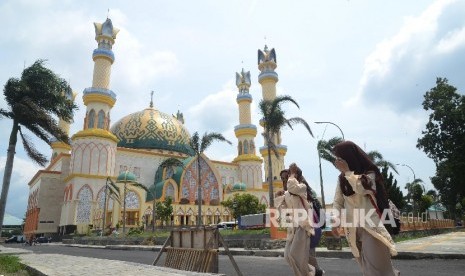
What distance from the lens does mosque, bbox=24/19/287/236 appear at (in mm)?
34750

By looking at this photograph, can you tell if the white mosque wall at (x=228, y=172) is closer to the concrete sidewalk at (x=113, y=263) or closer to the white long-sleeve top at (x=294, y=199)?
the concrete sidewalk at (x=113, y=263)

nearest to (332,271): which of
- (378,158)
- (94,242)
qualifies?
(94,242)

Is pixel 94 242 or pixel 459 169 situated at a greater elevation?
pixel 459 169

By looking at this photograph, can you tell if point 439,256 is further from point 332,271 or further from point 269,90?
point 269,90

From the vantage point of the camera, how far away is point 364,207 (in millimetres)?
3594

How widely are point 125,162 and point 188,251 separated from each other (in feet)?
121

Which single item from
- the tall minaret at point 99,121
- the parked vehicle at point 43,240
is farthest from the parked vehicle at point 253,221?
the parked vehicle at point 43,240

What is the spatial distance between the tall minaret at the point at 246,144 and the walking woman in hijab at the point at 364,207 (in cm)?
4254

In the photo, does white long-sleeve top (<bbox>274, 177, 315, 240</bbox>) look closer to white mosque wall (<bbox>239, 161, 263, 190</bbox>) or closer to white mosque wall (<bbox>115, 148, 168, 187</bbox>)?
white mosque wall (<bbox>115, 148, 168, 187</bbox>)

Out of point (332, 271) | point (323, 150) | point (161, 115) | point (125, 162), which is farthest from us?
point (161, 115)

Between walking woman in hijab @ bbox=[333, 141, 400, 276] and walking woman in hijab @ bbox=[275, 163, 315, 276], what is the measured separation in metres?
→ 1.22

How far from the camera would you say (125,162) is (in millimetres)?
41625

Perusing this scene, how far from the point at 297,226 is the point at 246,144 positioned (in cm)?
4246

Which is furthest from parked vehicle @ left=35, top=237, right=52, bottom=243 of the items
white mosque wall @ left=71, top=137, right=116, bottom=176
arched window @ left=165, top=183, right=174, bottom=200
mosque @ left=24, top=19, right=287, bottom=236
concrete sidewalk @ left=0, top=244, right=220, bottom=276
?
concrete sidewalk @ left=0, top=244, right=220, bottom=276
